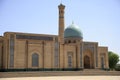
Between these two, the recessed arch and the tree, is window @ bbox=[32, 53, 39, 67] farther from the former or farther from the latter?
the tree

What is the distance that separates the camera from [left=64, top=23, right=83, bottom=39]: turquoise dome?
42.6 metres

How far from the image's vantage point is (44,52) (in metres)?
35.0

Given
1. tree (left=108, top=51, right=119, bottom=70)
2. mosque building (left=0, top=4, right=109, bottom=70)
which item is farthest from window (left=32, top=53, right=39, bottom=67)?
tree (left=108, top=51, right=119, bottom=70)

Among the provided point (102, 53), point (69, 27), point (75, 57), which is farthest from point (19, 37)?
point (102, 53)

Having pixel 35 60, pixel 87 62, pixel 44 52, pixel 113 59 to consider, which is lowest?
pixel 87 62

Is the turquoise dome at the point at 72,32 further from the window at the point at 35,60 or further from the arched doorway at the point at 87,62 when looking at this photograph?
the window at the point at 35,60

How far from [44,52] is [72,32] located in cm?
947

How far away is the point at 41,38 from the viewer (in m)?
35.6

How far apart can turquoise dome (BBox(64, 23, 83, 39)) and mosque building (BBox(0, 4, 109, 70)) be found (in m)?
1.48

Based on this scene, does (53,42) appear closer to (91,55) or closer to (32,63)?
(32,63)

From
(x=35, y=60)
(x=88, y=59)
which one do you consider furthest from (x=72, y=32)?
(x=35, y=60)

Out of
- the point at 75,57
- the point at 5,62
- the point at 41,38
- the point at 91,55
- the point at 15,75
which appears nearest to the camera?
the point at 15,75

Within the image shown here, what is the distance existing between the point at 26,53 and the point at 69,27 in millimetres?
12547

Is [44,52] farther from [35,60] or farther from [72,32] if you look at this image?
[72,32]
